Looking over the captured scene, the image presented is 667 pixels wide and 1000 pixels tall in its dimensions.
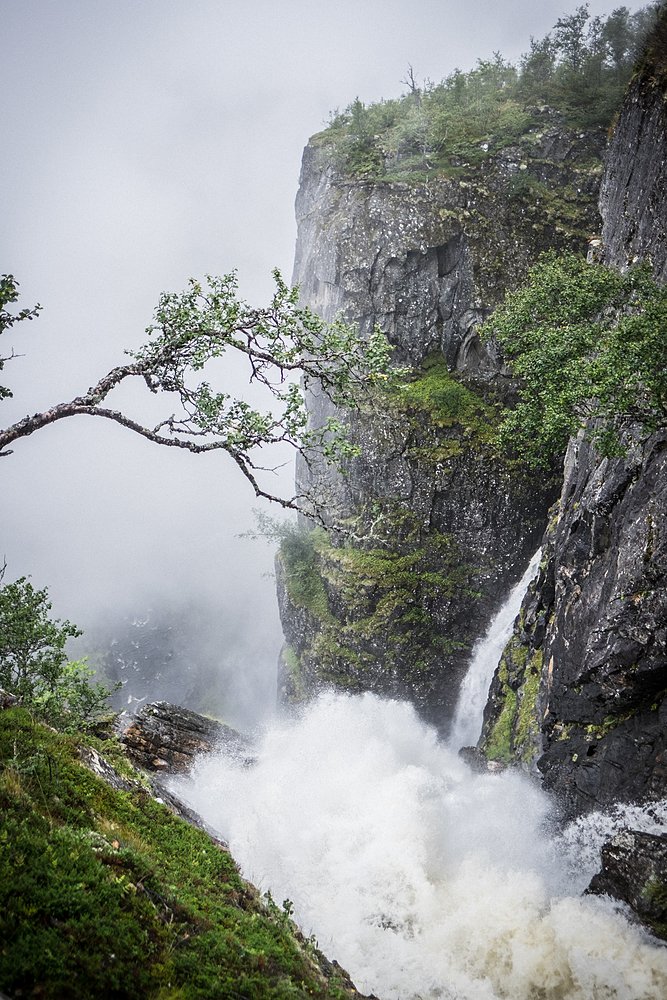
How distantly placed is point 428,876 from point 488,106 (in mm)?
37903

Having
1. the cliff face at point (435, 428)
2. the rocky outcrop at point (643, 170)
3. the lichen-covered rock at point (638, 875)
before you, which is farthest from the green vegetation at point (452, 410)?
the lichen-covered rock at point (638, 875)

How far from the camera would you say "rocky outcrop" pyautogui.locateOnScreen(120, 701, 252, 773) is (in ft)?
45.1

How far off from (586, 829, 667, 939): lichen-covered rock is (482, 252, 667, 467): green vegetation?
8.08 metres

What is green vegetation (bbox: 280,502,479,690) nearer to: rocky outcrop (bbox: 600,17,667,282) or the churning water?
the churning water

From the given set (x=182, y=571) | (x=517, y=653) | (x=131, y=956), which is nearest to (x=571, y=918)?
(x=517, y=653)

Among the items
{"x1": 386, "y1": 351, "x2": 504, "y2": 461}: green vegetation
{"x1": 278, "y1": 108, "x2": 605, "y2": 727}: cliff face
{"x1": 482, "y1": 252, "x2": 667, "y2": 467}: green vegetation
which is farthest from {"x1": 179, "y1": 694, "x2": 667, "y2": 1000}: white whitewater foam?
{"x1": 386, "y1": 351, "x2": 504, "y2": 461}: green vegetation

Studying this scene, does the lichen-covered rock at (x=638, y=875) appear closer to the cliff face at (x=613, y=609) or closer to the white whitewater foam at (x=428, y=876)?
the white whitewater foam at (x=428, y=876)

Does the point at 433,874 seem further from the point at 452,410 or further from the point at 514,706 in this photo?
the point at 452,410

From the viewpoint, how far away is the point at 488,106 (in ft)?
97.0

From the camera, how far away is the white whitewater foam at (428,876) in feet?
30.0

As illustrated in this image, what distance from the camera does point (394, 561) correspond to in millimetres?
25734

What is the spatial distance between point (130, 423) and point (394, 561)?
66.8 ft

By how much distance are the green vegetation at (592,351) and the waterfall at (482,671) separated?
6.95 m

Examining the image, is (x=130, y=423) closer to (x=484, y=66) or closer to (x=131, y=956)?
(x=131, y=956)
